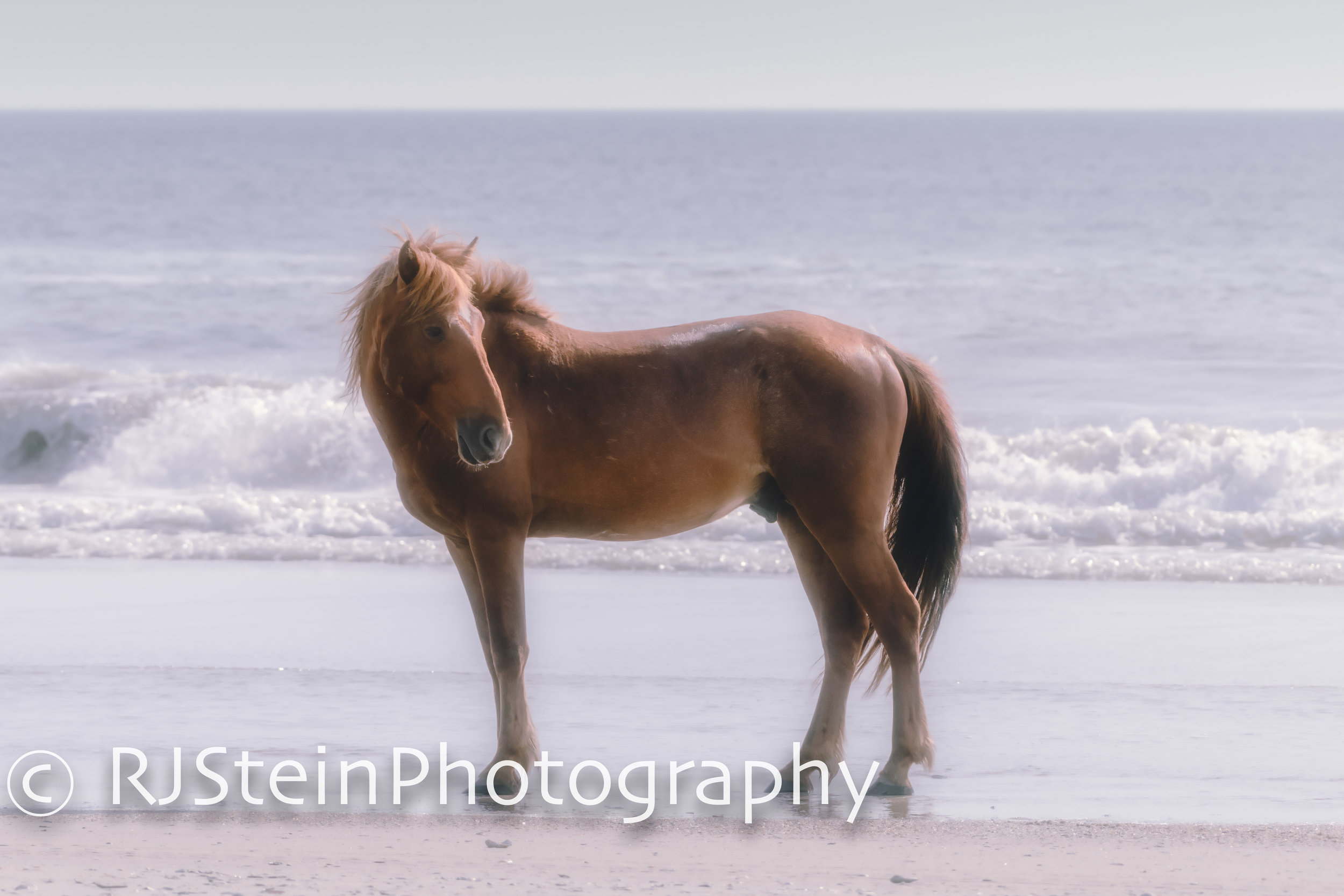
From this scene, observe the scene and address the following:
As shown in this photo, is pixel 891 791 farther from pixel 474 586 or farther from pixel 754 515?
pixel 754 515

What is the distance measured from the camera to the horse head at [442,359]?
3576 mm

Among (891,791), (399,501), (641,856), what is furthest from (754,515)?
(641,856)

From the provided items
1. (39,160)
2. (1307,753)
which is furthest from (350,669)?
(39,160)

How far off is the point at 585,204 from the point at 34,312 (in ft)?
73.0

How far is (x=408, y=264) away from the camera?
12.0 feet

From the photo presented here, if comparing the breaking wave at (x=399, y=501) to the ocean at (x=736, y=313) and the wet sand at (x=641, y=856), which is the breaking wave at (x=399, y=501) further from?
the wet sand at (x=641, y=856)

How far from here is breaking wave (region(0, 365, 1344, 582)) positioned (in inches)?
321

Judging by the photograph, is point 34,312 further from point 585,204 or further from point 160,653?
point 585,204

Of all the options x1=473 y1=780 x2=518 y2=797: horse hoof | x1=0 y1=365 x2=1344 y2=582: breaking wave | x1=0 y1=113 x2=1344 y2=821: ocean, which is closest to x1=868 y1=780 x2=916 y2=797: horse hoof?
x1=0 y1=113 x2=1344 y2=821: ocean

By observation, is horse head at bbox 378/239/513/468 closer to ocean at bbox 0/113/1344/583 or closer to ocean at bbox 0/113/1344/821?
ocean at bbox 0/113/1344/583

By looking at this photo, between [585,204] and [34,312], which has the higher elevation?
[585,204]

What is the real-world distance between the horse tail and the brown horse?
0.72 ft

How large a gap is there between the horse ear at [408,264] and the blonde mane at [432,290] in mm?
11

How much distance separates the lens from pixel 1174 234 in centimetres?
3494
